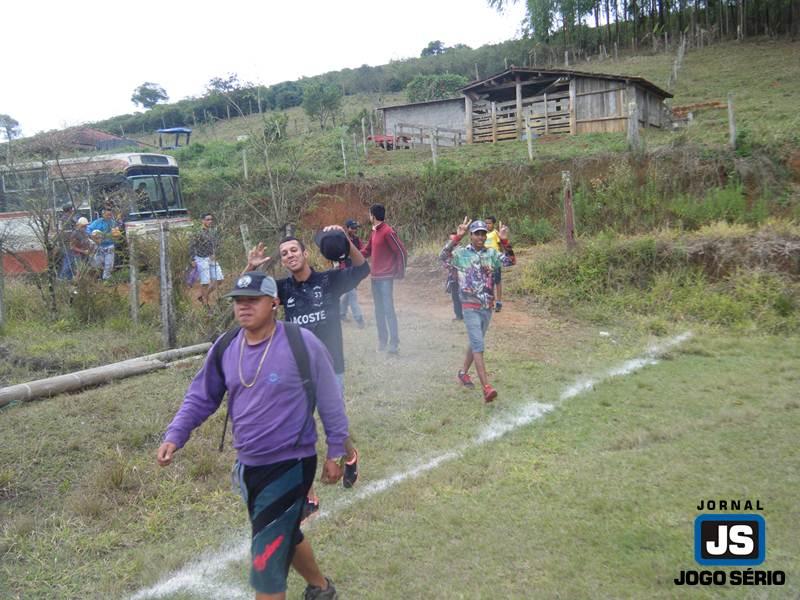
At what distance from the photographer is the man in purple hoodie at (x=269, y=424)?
2830 millimetres

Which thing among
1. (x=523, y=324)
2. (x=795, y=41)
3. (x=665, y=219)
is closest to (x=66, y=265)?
(x=523, y=324)

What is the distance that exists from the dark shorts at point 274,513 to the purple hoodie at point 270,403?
0.19ft

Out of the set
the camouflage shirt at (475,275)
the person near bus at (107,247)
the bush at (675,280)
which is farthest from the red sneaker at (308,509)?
the bush at (675,280)

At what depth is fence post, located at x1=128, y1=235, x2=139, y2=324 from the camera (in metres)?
8.95

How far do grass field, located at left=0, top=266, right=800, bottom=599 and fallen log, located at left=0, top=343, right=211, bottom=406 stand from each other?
192 mm

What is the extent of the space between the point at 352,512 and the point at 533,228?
1167cm

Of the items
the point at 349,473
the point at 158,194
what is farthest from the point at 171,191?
the point at 349,473

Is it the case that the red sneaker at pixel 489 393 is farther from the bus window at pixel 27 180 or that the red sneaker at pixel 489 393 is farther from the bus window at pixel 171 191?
the bus window at pixel 171 191

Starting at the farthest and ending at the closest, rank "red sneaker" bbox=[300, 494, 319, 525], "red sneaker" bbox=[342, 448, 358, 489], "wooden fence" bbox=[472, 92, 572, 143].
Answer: "wooden fence" bbox=[472, 92, 572, 143], "red sneaker" bbox=[342, 448, 358, 489], "red sneaker" bbox=[300, 494, 319, 525]

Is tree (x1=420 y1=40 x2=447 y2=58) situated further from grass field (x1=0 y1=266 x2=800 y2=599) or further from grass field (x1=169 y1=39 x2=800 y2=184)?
grass field (x1=0 y1=266 x2=800 y2=599)

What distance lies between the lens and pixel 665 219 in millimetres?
13344

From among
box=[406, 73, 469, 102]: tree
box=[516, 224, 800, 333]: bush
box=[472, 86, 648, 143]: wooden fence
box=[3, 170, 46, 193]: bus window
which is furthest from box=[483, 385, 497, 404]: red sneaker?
box=[406, 73, 469, 102]: tree

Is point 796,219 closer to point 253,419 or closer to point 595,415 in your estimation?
point 595,415

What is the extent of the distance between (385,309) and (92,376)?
3485mm
